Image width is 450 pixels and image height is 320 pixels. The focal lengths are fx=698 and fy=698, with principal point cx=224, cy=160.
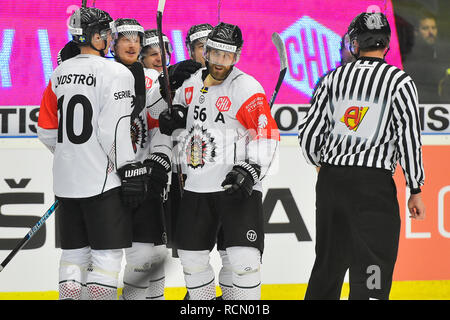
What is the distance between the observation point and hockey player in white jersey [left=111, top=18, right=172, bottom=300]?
3211 mm

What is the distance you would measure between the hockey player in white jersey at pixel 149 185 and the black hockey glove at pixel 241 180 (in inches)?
17.6

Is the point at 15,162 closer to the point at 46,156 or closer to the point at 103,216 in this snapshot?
the point at 46,156

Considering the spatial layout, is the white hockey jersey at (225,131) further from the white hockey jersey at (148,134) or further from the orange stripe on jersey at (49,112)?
the orange stripe on jersey at (49,112)

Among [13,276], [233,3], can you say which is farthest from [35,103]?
[233,3]

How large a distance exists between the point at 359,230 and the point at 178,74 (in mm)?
1095

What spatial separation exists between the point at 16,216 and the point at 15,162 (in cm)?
31

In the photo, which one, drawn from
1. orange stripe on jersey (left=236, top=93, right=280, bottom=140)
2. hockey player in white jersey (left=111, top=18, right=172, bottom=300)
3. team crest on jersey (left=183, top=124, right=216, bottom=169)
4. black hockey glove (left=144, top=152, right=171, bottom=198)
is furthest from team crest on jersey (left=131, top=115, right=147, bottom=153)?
orange stripe on jersey (left=236, top=93, right=280, bottom=140)

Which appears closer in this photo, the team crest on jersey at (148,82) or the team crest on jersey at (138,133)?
the team crest on jersey at (138,133)

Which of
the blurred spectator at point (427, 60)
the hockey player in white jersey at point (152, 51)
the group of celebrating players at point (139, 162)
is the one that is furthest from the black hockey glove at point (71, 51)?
the blurred spectator at point (427, 60)

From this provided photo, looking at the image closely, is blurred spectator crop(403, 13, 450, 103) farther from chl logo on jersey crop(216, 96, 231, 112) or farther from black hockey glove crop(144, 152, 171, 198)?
black hockey glove crop(144, 152, 171, 198)

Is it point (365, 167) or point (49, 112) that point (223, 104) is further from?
point (49, 112)

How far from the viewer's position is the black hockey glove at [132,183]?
2943mm

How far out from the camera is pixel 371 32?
9.25ft

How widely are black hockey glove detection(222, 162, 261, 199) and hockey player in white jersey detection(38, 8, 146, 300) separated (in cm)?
39
